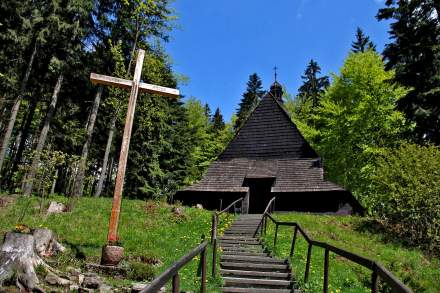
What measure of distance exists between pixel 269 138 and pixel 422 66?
10061 mm

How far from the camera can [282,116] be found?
27109 mm

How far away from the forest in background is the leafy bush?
5 cm

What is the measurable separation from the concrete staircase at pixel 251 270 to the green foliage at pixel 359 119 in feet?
55.5

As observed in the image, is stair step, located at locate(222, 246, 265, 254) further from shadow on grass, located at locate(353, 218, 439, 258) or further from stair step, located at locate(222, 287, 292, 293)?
shadow on grass, located at locate(353, 218, 439, 258)

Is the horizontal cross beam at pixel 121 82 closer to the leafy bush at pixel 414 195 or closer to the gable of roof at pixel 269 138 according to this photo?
the leafy bush at pixel 414 195

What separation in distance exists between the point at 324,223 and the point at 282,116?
9310 millimetres

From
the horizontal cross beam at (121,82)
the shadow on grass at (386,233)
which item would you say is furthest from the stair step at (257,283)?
the shadow on grass at (386,233)

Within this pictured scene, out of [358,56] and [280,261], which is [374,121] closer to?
[358,56]

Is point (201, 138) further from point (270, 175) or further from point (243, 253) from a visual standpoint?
point (243, 253)

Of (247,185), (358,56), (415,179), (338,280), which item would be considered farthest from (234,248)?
(358,56)

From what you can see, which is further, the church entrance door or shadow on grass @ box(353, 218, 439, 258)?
the church entrance door

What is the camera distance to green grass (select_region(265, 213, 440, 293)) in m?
10.4

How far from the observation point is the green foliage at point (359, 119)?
28.3m

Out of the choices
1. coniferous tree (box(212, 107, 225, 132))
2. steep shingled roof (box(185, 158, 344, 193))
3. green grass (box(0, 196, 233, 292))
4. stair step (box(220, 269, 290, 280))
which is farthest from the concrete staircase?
coniferous tree (box(212, 107, 225, 132))
